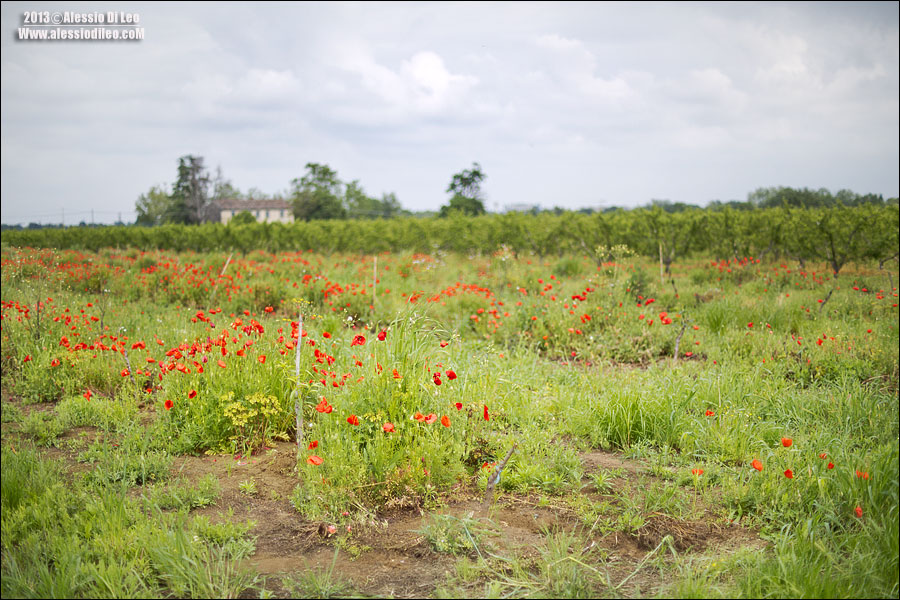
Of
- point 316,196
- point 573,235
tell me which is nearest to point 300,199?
point 316,196

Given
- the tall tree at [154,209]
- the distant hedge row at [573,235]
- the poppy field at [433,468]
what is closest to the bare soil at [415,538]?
the poppy field at [433,468]

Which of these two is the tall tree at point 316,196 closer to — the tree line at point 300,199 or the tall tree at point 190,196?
the tree line at point 300,199

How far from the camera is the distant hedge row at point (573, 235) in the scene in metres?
10.8

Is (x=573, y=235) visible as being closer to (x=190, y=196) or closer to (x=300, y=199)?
(x=190, y=196)

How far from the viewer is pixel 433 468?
3121mm

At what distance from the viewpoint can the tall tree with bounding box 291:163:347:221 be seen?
141 feet

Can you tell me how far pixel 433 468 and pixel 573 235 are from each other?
558 inches

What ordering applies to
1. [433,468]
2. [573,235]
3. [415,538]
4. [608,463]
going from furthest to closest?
1. [573,235]
2. [608,463]
3. [433,468]
4. [415,538]

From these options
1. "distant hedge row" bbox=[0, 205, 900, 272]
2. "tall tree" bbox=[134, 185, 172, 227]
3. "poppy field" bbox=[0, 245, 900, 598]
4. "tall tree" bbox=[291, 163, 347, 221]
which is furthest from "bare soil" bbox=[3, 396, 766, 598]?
"tall tree" bbox=[291, 163, 347, 221]

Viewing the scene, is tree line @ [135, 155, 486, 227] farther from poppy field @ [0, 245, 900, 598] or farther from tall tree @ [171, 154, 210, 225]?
poppy field @ [0, 245, 900, 598]


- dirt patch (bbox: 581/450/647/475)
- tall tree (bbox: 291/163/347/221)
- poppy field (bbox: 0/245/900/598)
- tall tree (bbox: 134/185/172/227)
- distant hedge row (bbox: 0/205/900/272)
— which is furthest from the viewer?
tall tree (bbox: 291/163/347/221)

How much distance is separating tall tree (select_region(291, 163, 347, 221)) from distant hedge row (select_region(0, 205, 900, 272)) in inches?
842

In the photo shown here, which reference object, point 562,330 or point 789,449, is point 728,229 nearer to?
point 562,330

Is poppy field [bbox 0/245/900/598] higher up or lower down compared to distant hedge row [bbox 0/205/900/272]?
lower down
